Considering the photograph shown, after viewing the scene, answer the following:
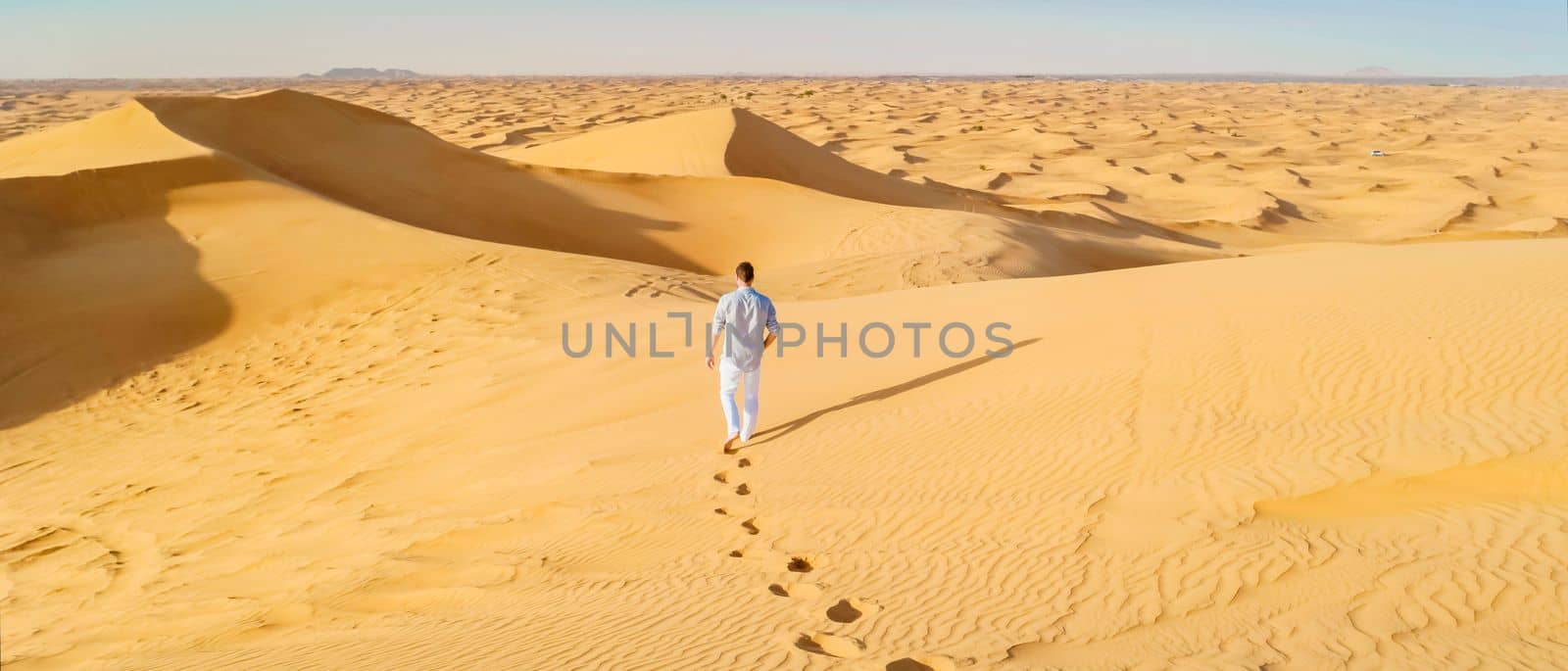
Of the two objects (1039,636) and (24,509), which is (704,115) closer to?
(24,509)

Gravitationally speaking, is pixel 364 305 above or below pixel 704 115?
below

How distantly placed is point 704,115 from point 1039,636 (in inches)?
899

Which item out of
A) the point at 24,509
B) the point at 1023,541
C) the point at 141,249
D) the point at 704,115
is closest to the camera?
the point at 1023,541

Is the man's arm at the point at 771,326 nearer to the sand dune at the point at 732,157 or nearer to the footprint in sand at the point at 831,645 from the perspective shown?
the footprint in sand at the point at 831,645

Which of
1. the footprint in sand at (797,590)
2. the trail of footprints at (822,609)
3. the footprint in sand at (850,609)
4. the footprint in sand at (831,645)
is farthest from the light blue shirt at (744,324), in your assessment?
the footprint in sand at (831,645)

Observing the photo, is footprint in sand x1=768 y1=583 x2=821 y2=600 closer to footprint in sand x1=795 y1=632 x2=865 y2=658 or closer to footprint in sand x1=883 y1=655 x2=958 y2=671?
footprint in sand x1=795 y1=632 x2=865 y2=658

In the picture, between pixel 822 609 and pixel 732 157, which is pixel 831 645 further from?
pixel 732 157

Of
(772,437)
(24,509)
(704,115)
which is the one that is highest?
(704,115)

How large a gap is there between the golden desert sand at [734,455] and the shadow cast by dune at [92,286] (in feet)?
0.17

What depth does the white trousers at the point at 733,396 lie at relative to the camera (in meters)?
7.31

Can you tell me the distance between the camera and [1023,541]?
5488 mm

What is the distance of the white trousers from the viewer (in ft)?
24.0

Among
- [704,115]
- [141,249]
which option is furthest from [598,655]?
[704,115]

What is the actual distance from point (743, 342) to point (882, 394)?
1.43 meters
